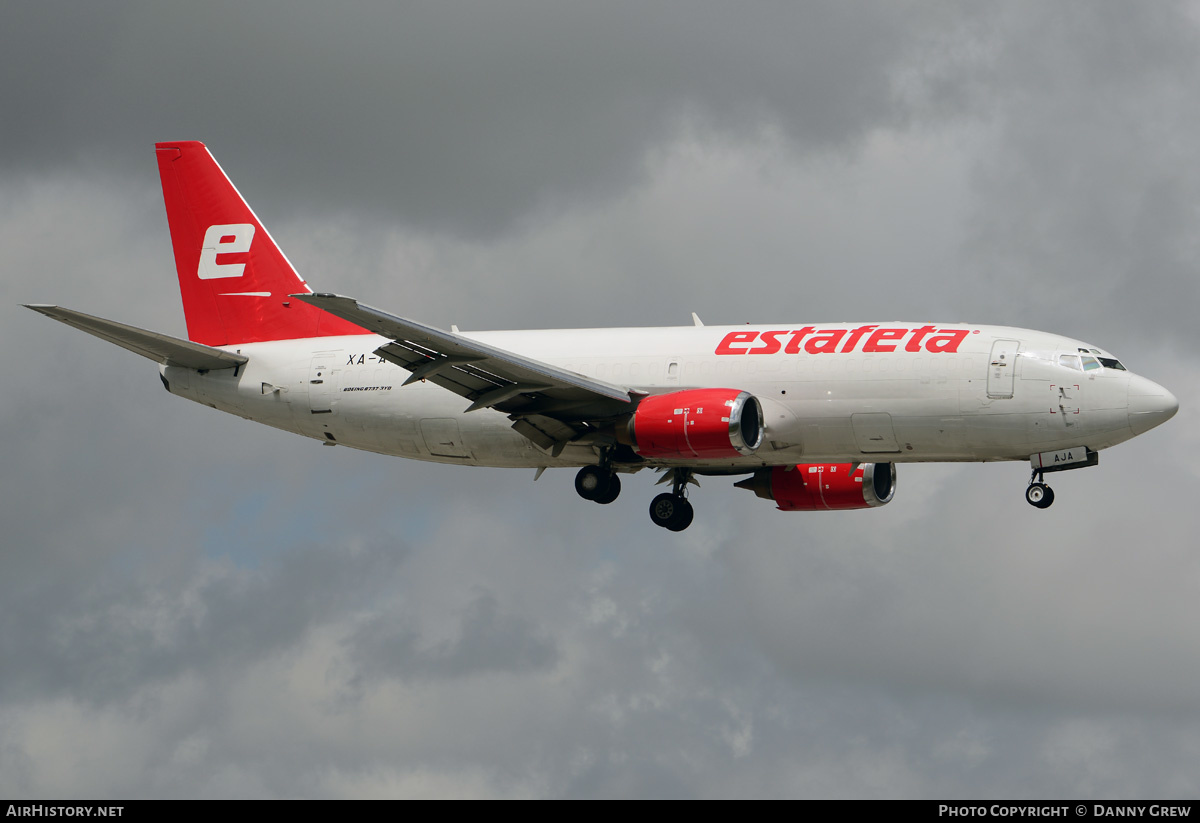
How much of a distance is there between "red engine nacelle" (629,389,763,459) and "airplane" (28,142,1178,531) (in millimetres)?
62

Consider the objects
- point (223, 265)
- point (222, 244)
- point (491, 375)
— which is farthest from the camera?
point (222, 244)

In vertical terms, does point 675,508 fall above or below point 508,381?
below

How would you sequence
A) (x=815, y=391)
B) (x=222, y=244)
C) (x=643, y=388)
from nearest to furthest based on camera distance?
(x=815, y=391), (x=643, y=388), (x=222, y=244)

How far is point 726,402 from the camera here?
159 feet

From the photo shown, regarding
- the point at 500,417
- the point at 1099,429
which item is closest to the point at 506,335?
the point at 500,417

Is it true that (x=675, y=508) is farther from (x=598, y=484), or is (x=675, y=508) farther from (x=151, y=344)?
(x=151, y=344)

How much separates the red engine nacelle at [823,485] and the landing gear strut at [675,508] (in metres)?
3.22

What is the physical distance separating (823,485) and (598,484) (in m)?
8.69

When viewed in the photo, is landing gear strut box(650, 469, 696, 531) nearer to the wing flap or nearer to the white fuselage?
the white fuselage

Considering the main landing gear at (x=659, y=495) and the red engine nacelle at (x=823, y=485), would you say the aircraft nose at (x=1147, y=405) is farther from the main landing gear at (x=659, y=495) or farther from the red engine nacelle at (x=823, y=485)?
the main landing gear at (x=659, y=495)

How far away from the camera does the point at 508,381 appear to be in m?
50.9

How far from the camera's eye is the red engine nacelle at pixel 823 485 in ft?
188

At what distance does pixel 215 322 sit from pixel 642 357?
58.8ft

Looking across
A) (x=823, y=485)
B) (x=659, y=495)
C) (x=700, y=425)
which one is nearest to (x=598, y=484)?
(x=659, y=495)
